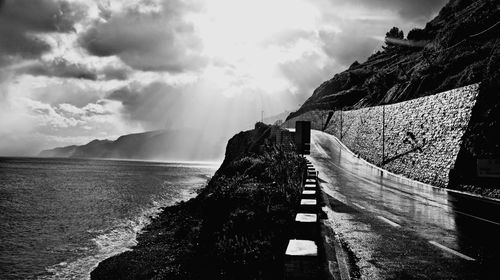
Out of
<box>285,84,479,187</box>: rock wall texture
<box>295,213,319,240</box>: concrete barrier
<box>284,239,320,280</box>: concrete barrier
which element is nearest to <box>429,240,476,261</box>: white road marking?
<box>295,213,319,240</box>: concrete barrier

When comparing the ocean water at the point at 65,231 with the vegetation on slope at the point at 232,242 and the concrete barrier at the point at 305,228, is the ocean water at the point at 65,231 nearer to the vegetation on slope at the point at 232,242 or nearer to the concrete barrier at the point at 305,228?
the vegetation on slope at the point at 232,242

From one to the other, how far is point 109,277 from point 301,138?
15.3 metres

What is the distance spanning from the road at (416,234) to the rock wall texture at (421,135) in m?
5.96

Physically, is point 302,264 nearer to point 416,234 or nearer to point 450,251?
point 450,251

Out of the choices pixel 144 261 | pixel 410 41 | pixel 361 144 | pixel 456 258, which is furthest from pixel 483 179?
pixel 410 41

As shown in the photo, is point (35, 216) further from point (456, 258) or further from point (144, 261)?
point (456, 258)

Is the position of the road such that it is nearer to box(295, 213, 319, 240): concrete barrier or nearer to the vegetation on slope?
box(295, 213, 319, 240): concrete barrier

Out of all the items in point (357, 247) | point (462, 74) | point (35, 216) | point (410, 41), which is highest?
point (410, 41)

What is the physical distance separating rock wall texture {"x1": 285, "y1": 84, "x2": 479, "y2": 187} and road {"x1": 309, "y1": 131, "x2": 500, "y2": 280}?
596cm

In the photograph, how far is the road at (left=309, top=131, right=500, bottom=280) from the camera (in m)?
6.04

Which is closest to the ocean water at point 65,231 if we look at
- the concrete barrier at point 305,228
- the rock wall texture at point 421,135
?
the concrete barrier at point 305,228

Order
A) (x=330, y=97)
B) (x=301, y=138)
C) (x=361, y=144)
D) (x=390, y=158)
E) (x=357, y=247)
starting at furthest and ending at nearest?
(x=330, y=97) < (x=361, y=144) < (x=390, y=158) < (x=301, y=138) < (x=357, y=247)

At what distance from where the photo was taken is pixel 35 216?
36.2m

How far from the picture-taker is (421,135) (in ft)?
87.2
